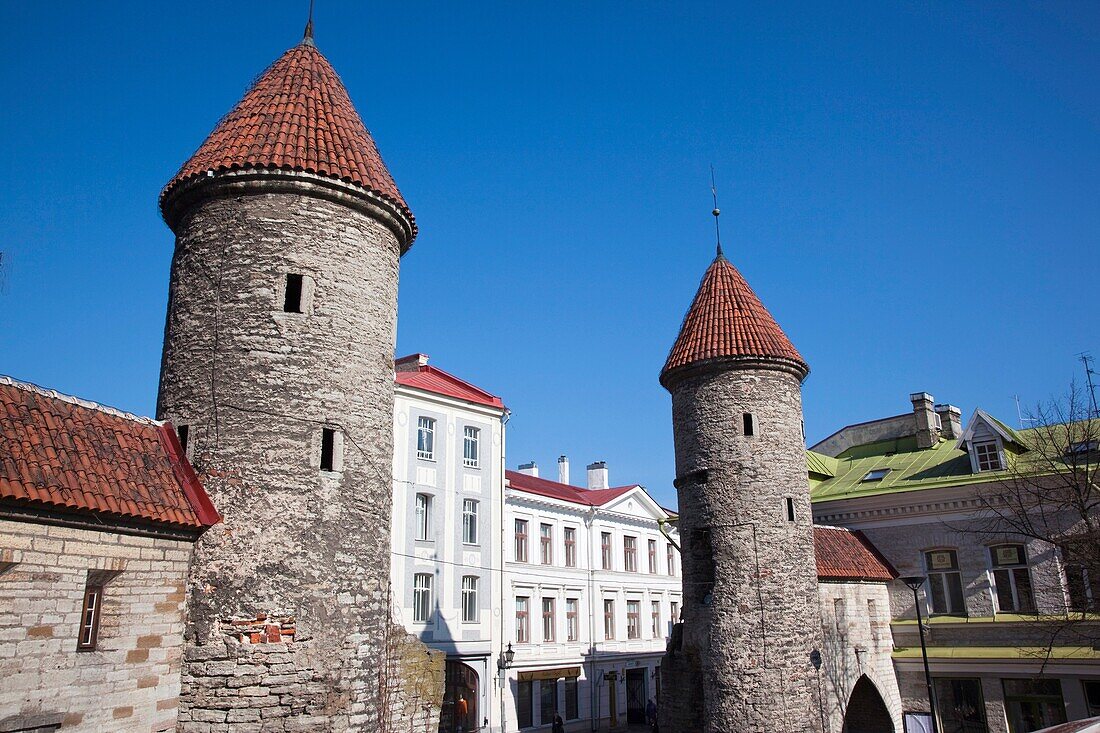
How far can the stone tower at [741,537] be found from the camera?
17781 mm

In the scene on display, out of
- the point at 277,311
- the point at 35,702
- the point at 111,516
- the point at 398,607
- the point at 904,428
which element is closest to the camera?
the point at 35,702

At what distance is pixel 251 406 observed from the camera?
10688 millimetres

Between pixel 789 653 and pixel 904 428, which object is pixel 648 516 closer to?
pixel 904 428

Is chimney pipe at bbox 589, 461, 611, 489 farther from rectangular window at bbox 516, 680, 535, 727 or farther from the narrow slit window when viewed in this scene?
the narrow slit window

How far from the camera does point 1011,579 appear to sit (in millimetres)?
22797

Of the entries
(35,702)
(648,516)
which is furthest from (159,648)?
(648,516)

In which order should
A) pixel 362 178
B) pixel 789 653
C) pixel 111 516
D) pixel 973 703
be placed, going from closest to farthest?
pixel 111 516 → pixel 362 178 → pixel 789 653 → pixel 973 703

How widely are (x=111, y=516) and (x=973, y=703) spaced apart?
22189 mm

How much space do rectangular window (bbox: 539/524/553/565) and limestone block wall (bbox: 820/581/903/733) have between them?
1222cm

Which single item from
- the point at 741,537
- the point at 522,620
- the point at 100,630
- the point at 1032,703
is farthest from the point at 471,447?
the point at 100,630

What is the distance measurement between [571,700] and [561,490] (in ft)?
27.2

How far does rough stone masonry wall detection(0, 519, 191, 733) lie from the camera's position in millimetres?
8000

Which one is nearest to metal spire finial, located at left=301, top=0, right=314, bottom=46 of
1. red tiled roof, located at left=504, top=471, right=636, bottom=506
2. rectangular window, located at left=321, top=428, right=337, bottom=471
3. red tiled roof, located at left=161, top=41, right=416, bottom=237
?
red tiled roof, located at left=161, top=41, right=416, bottom=237

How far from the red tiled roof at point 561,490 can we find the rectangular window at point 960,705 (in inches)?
586
